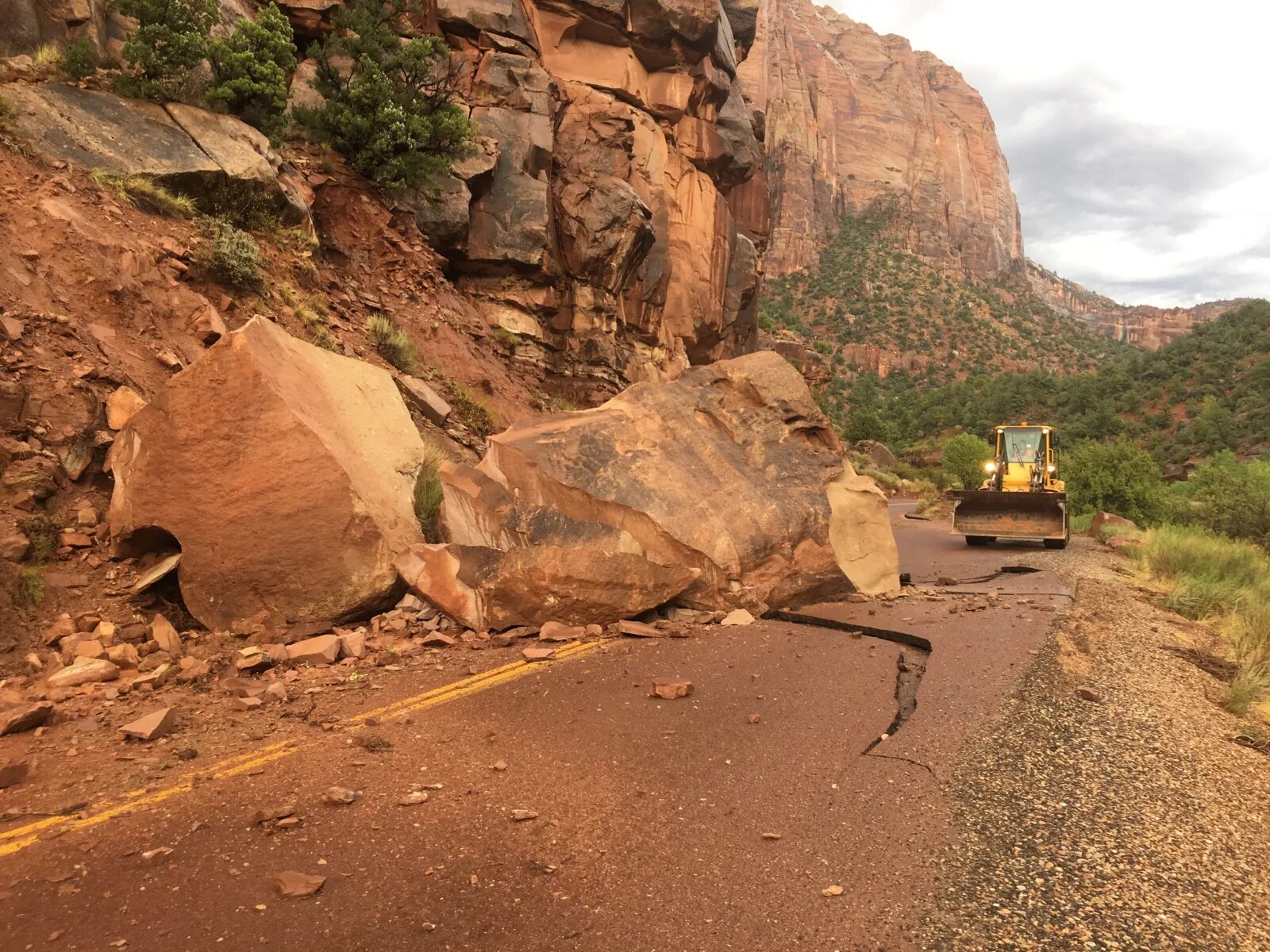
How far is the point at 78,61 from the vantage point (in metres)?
10.5

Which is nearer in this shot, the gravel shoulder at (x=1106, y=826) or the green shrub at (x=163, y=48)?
the gravel shoulder at (x=1106, y=826)

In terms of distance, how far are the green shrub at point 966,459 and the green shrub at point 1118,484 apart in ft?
36.0

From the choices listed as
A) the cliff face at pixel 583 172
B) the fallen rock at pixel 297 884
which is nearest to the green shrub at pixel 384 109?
the cliff face at pixel 583 172

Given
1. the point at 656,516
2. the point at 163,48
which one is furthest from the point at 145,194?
the point at 656,516

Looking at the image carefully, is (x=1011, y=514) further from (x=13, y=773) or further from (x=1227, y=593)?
(x=13, y=773)

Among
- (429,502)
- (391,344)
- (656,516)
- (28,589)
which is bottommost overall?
(28,589)

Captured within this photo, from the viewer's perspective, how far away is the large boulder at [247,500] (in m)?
5.96

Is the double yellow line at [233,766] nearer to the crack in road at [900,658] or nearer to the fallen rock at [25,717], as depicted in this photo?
the fallen rock at [25,717]

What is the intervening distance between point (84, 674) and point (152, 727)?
1263 mm

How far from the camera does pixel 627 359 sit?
21.3m

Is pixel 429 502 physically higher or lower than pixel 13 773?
higher

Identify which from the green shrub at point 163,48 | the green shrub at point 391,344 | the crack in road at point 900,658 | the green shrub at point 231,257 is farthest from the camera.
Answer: the green shrub at point 391,344

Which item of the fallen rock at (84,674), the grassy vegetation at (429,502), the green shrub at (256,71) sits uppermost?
the green shrub at (256,71)

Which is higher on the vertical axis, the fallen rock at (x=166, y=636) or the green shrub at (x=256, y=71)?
the green shrub at (x=256, y=71)
